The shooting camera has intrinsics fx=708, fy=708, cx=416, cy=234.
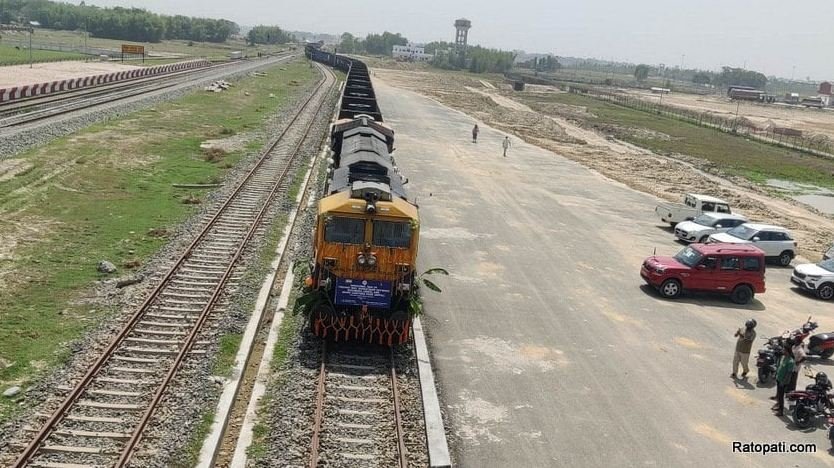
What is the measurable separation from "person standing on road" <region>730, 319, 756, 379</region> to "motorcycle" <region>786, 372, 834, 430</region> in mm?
1921

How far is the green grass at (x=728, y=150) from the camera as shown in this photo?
207 feet

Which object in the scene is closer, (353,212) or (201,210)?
(353,212)

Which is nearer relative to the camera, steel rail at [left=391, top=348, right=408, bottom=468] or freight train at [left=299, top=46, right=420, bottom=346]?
steel rail at [left=391, top=348, right=408, bottom=468]

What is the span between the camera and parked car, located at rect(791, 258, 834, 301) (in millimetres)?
25859

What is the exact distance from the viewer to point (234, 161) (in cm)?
3834

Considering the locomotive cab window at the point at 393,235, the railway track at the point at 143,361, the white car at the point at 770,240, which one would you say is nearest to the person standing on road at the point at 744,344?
the locomotive cab window at the point at 393,235

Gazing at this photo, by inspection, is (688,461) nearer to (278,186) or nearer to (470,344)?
(470,344)

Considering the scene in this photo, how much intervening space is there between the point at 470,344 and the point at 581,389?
3255mm

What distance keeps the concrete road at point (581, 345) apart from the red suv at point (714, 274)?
0.55 meters

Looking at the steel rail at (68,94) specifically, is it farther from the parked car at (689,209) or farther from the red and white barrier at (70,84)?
the parked car at (689,209)

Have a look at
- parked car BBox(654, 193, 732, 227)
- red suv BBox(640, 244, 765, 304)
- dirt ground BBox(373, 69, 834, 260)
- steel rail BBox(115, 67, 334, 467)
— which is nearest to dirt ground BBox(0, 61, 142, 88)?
dirt ground BBox(373, 69, 834, 260)

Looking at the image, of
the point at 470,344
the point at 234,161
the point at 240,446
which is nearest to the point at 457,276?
the point at 470,344

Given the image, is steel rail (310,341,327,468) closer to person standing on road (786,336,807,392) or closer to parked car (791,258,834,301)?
person standing on road (786,336,807,392)

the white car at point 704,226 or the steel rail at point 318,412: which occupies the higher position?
the white car at point 704,226
